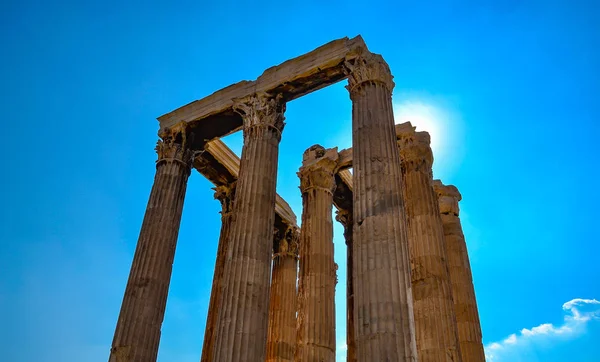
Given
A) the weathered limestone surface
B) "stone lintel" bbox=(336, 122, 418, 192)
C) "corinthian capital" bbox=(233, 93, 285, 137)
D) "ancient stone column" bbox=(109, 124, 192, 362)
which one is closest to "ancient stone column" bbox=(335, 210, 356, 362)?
"stone lintel" bbox=(336, 122, 418, 192)

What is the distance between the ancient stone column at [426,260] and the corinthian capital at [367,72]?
5460mm

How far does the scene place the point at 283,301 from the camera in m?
27.1

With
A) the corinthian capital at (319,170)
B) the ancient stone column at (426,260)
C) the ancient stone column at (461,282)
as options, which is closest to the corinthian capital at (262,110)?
the corinthian capital at (319,170)

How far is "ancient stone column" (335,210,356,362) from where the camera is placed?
24016 millimetres

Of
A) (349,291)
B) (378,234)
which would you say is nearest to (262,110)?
(378,234)

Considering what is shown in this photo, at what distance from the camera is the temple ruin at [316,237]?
13.7 metres

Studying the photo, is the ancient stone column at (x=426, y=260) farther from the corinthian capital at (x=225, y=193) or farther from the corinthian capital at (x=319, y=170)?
the corinthian capital at (x=225, y=193)

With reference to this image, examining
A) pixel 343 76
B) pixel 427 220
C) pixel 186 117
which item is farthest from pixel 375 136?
pixel 186 117

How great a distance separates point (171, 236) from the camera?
20.9 metres

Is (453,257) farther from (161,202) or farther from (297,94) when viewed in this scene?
(161,202)

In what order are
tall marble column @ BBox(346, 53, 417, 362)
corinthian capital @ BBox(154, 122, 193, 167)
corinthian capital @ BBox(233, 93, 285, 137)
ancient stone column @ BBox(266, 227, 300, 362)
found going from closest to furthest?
tall marble column @ BBox(346, 53, 417, 362) → corinthian capital @ BBox(233, 93, 285, 137) → corinthian capital @ BBox(154, 122, 193, 167) → ancient stone column @ BBox(266, 227, 300, 362)

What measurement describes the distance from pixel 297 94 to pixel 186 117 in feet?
19.2

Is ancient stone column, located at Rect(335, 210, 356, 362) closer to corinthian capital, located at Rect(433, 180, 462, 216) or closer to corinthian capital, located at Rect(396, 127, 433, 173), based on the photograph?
corinthian capital, located at Rect(433, 180, 462, 216)

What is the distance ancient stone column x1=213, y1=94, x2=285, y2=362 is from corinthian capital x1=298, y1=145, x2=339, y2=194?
17.4 feet
